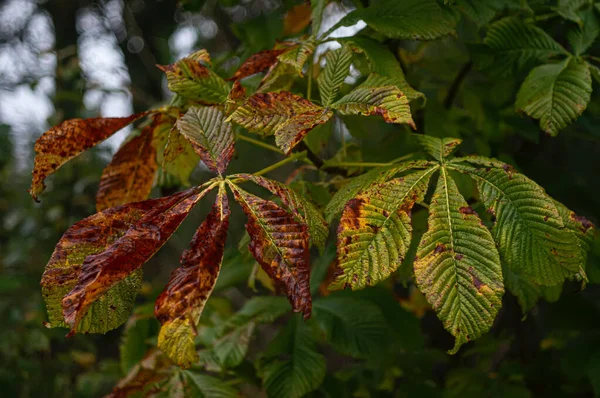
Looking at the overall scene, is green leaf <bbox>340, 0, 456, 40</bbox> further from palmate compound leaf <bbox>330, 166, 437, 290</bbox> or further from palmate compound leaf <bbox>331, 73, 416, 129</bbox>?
palmate compound leaf <bbox>330, 166, 437, 290</bbox>

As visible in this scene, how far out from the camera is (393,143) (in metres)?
1.07

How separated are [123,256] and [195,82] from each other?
32 centimetres

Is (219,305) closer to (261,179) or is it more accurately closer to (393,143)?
(393,143)

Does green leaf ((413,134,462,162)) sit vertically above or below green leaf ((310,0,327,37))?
below

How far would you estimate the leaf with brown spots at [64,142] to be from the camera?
725mm

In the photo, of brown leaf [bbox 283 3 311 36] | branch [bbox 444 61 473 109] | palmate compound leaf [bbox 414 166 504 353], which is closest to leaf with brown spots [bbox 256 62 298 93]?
palmate compound leaf [bbox 414 166 504 353]

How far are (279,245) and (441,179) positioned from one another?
0.23 m

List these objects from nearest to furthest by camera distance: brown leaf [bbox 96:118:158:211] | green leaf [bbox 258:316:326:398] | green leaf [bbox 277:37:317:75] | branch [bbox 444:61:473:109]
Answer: green leaf [bbox 277:37:317:75] < brown leaf [bbox 96:118:158:211] < green leaf [bbox 258:316:326:398] < branch [bbox 444:61:473:109]

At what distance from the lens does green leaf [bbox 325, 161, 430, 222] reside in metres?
Result: 0.63

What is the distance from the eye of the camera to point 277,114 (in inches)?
24.7

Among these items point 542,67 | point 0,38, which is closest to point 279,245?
point 542,67

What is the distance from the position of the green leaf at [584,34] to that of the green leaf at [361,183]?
0.43m

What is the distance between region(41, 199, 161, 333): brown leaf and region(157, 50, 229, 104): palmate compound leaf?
0.22 m

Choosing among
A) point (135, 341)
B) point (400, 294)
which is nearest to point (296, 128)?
point (135, 341)
